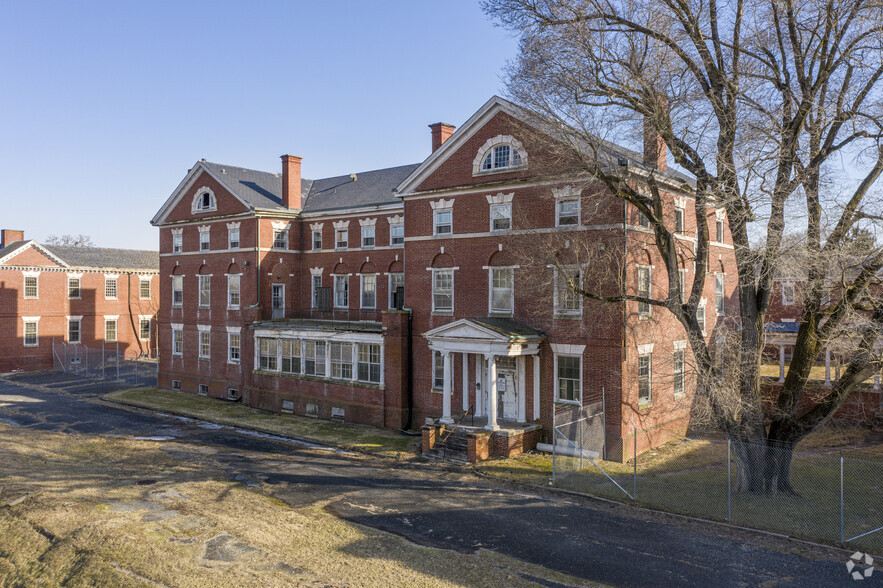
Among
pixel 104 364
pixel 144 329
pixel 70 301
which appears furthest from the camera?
pixel 144 329

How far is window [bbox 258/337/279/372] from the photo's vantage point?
34.2 metres

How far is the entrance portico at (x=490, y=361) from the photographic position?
926 inches

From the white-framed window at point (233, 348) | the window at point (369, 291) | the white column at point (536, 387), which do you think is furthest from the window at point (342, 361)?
the white column at point (536, 387)

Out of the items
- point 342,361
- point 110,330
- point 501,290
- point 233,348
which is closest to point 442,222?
point 501,290

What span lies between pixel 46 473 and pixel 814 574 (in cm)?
2222

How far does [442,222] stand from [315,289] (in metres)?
12.8

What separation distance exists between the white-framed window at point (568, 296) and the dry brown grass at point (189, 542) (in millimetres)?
11317

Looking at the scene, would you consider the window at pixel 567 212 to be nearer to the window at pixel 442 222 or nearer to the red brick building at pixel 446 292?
the red brick building at pixel 446 292

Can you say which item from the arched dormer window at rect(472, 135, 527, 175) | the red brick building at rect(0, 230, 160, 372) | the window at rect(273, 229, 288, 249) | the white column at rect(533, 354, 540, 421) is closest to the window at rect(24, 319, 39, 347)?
the red brick building at rect(0, 230, 160, 372)

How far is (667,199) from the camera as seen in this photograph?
84.4 ft

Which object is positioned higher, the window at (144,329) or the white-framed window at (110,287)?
the white-framed window at (110,287)

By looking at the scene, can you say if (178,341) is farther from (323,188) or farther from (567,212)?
(567,212)

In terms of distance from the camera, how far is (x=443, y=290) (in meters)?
27.5

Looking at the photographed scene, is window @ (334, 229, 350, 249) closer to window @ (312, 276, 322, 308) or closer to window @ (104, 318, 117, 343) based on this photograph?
window @ (312, 276, 322, 308)
